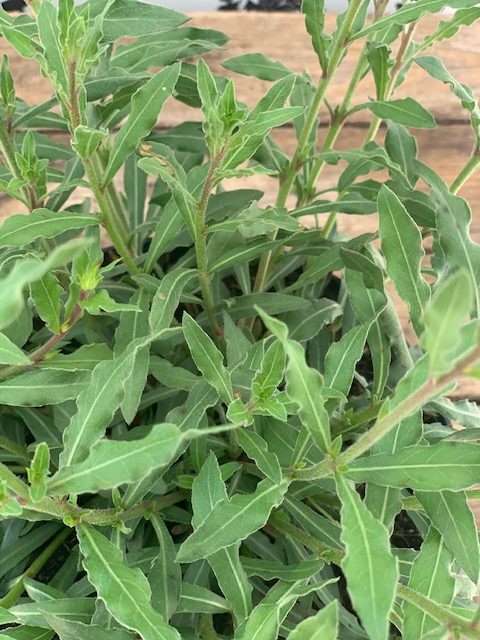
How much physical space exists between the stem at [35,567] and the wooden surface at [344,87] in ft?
1.61

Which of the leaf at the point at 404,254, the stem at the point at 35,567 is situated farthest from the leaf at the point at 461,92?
the stem at the point at 35,567

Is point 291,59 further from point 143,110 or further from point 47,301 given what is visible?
point 47,301

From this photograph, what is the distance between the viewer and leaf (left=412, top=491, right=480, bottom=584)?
0.48m

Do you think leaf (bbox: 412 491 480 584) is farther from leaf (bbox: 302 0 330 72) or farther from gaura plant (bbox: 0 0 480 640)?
leaf (bbox: 302 0 330 72)

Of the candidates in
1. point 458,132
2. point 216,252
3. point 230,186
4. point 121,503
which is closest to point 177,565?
point 121,503

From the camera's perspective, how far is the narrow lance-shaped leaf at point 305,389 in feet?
1.24

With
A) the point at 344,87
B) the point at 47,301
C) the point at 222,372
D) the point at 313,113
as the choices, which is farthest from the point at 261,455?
the point at 344,87

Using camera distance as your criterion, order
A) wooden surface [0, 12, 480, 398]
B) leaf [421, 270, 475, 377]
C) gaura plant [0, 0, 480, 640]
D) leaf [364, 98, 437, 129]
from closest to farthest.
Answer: leaf [421, 270, 475, 377] → gaura plant [0, 0, 480, 640] → leaf [364, 98, 437, 129] → wooden surface [0, 12, 480, 398]

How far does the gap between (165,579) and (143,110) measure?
32 centimetres

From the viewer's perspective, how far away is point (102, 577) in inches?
17.1

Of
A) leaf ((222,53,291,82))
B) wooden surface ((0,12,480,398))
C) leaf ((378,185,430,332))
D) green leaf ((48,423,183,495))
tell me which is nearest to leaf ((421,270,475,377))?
green leaf ((48,423,183,495))

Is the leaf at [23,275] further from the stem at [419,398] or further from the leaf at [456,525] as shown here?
the leaf at [456,525]

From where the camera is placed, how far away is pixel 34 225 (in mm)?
517

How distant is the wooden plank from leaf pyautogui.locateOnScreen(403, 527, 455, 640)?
648 mm
